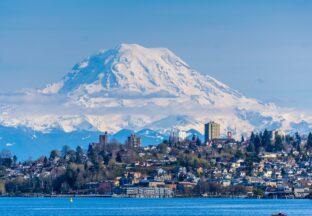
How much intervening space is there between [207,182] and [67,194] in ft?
70.9

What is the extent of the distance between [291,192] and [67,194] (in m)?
34.1

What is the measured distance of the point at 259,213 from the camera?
386 ft

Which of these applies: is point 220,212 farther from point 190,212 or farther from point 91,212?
point 91,212

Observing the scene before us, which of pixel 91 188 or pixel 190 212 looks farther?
pixel 91 188

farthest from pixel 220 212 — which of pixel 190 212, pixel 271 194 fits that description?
pixel 271 194

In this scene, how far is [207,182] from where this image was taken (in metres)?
198

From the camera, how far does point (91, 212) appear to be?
404ft

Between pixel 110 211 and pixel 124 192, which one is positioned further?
pixel 124 192

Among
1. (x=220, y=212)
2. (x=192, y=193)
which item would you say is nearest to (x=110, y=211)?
(x=220, y=212)

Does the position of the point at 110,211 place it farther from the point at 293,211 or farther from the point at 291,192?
the point at 291,192

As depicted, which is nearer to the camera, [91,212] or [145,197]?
[91,212]

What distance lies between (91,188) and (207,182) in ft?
59.0

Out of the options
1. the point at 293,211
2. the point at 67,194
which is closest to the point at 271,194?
the point at 67,194

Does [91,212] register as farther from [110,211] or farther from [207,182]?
[207,182]
